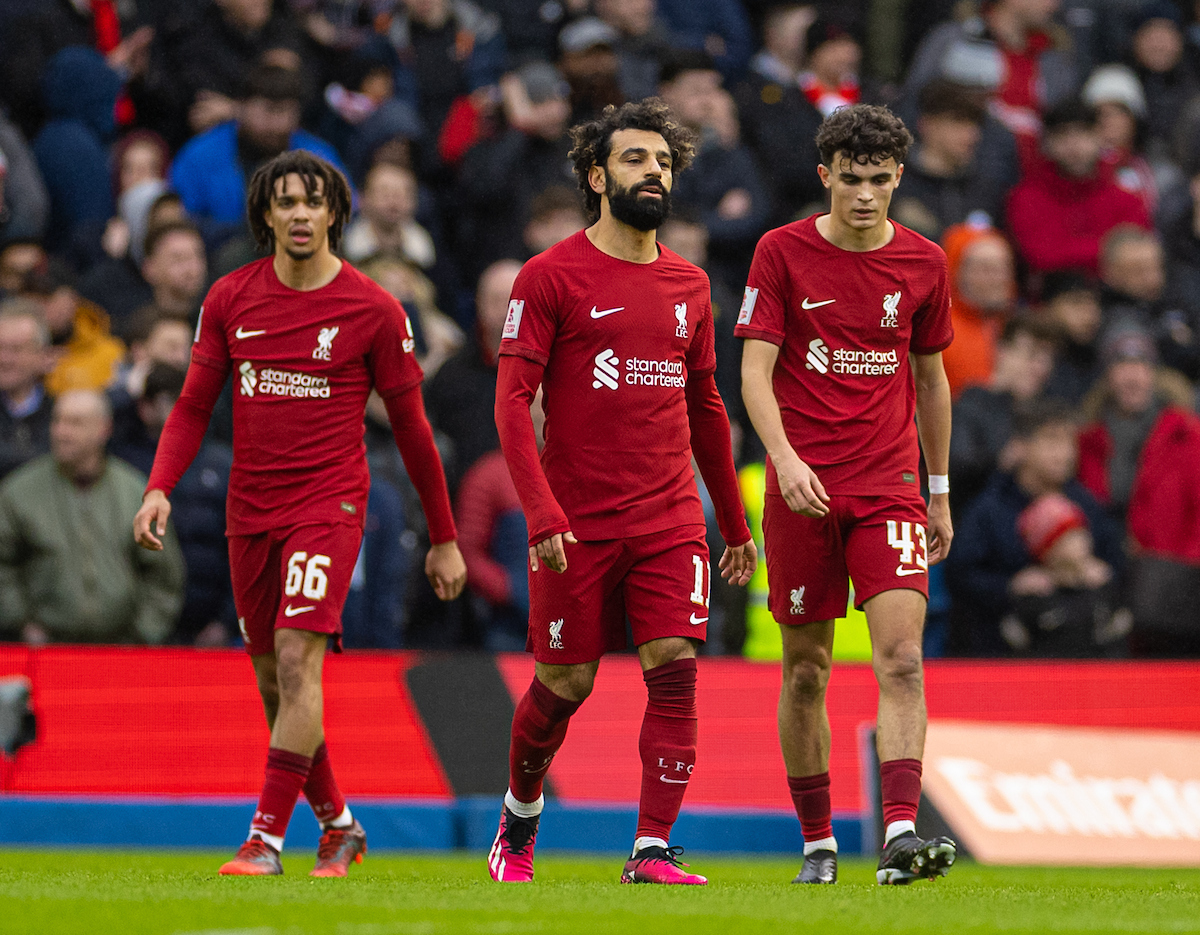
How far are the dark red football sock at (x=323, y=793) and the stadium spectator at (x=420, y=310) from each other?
16.2ft

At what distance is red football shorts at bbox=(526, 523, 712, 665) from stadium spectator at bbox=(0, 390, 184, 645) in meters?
4.59

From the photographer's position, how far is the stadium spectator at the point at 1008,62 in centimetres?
1648

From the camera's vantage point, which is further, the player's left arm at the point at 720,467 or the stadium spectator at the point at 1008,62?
the stadium spectator at the point at 1008,62

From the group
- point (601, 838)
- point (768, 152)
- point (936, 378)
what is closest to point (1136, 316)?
point (768, 152)

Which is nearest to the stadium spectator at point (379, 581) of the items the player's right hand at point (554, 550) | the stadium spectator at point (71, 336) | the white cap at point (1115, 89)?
the stadium spectator at point (71, 336)

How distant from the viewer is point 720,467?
766cm

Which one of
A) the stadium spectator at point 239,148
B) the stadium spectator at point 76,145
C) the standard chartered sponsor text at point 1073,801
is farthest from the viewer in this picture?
the stadium spectator at point 76,145

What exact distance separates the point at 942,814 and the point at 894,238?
4.30 m

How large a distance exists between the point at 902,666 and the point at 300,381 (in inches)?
107

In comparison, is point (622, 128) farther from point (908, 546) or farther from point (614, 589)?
point (908, 546)

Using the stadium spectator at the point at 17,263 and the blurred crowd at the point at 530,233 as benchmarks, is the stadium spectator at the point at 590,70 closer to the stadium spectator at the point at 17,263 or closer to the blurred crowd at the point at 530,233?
the blurred crowd at the point at 530,233

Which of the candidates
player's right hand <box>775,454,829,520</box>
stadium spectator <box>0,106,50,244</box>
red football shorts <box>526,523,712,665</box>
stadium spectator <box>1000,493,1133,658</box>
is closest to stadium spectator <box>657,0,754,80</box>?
stadium spectator <box>0,106,50,244</box>

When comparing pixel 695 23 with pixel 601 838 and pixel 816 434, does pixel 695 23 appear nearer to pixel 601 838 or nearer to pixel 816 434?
pixel 601 838

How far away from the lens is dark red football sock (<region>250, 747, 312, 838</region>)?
753 cm
